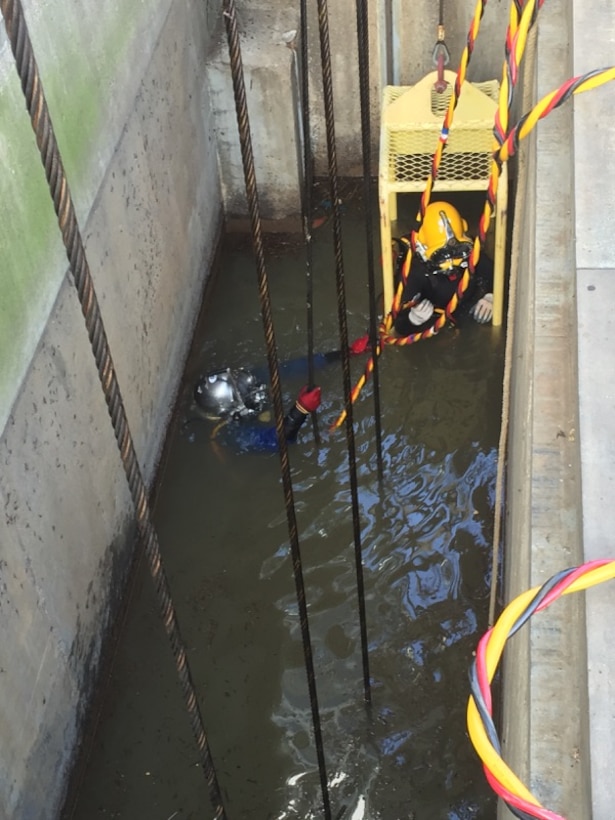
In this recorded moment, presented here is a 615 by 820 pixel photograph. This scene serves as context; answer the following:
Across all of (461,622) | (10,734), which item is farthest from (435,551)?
(10,734)

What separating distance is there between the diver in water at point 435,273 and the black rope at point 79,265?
3909 mm

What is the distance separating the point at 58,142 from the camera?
11.2 ft

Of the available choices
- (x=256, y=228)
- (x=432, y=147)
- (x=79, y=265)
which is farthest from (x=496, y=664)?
(x=432, y=147)

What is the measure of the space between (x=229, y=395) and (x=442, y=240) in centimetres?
162

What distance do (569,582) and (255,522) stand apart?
9.62 ft

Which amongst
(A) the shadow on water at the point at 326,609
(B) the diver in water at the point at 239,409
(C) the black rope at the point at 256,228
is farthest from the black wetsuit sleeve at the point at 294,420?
(C) the black rope at the point at 256,228

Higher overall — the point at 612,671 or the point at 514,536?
the point at 612,671

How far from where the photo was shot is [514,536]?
10.1ft

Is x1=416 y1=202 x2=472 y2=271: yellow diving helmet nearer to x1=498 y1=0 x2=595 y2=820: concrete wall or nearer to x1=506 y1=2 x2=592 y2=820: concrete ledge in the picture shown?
x1=498 y1=0 x2=595 y2=820: concrete wall

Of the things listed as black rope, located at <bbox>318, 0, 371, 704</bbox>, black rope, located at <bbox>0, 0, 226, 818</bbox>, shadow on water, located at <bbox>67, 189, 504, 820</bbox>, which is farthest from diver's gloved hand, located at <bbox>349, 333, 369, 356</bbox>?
black rope, located at <bbox>0, 0, 226, 818</bbox>

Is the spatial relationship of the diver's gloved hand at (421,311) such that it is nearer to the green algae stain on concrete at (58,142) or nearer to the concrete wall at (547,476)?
the concrete wall at (547,476)

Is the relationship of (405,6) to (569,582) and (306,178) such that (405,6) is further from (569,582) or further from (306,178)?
(569,582)

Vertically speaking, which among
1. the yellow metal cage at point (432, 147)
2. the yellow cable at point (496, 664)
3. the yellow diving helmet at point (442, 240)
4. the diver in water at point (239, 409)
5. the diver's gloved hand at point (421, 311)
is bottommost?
the diver in water at point (239, 409)

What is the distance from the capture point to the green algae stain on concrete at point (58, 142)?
308cm
